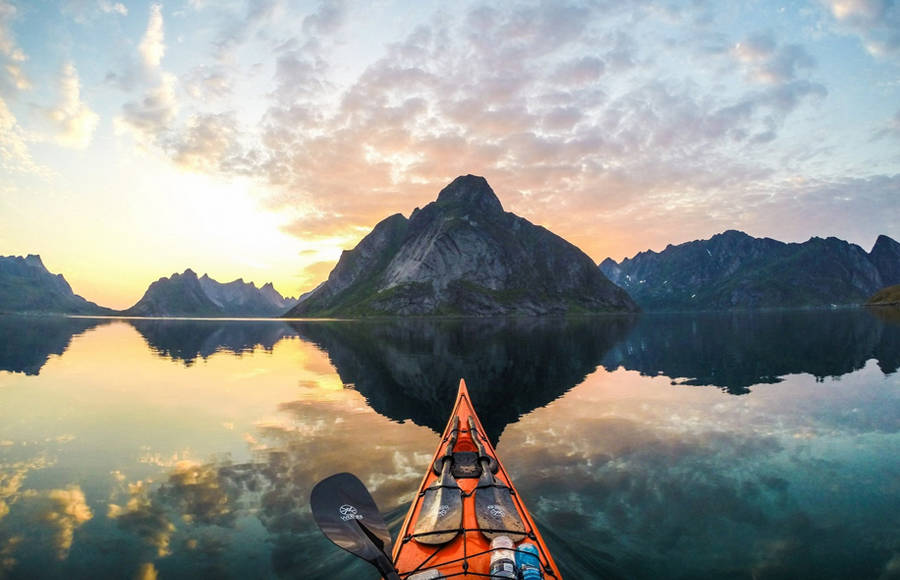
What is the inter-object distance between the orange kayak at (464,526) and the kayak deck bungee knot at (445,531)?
0.02 metres

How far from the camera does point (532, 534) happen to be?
1009 centimetres

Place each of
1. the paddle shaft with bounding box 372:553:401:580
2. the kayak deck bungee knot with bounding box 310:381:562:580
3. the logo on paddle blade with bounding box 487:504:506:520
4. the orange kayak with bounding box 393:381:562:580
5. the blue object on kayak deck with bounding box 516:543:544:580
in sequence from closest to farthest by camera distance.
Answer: the paddle shaft with bounding box 372:553:401:580 < the blue object on kayak deck with bounding box 516:543:544:580 < the kayak deck bungee knot with bounding box 310:381:562:580 < the orange kayak with bounding box 393:381:562:580 < the logo on paddle blade with bounding box 487:504:506:520

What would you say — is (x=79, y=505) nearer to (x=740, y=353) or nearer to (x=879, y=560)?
(x=879, y=560)

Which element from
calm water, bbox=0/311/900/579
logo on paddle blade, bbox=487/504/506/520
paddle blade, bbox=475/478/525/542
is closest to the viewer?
paddle blade, bbox=475/478/525/542

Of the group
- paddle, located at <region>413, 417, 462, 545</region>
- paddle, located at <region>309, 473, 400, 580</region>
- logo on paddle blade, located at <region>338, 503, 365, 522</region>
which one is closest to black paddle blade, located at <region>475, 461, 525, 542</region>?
paddle, located at <region>413, 417, 462, 545</region>

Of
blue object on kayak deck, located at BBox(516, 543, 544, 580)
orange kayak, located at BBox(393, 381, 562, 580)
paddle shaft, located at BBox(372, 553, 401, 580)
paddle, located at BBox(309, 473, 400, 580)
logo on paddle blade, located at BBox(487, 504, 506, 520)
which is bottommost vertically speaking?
orange kayak, located at BBox(393, 381, 562, 580)

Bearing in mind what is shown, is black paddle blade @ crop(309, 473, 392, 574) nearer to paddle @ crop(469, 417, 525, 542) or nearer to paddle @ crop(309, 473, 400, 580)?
paddle @ crop(309, 473, 400, 580)

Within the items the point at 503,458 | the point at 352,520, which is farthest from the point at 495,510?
the point at 503,458

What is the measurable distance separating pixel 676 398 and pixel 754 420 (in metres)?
6.62

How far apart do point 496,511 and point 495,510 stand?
0.17 ft

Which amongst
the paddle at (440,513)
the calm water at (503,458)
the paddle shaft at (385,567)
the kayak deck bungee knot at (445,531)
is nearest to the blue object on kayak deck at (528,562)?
the kayak deck bungee knot at (445,531)

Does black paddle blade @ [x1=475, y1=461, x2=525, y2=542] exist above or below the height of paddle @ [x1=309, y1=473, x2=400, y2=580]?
below

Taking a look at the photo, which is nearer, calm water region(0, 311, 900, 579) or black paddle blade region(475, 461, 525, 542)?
black paddle blade region(475, 461, 525, 542)

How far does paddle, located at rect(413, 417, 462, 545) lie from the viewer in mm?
9922
